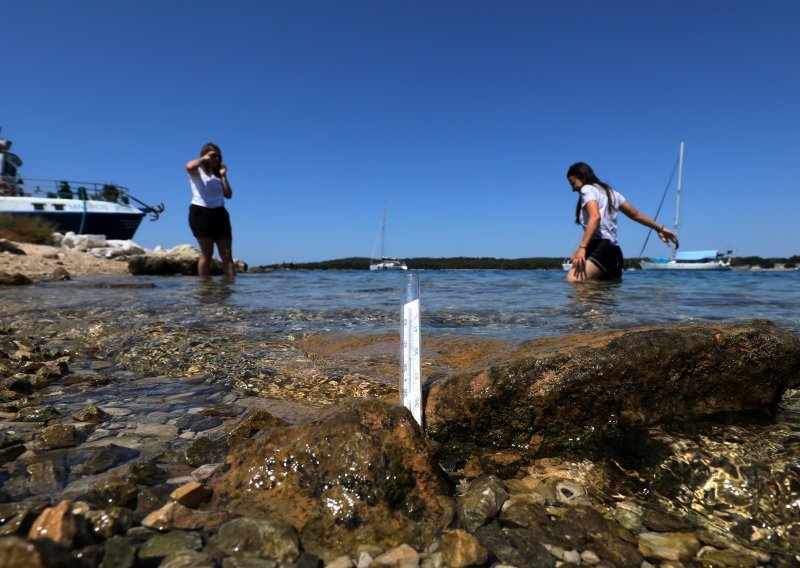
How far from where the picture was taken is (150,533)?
1285mm

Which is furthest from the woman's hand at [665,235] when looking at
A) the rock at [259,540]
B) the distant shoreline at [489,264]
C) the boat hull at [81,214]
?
the distant shoreline at [489,264]

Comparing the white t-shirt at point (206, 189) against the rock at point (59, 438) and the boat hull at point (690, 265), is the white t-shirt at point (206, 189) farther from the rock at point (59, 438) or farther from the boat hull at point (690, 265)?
the boat hull at point (690, 265)

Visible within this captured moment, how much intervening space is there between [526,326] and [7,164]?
45766 mm

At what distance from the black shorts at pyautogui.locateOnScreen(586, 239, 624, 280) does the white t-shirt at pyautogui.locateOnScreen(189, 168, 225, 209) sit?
805cm

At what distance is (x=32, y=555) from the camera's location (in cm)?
99

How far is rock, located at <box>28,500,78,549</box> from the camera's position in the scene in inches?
45.9

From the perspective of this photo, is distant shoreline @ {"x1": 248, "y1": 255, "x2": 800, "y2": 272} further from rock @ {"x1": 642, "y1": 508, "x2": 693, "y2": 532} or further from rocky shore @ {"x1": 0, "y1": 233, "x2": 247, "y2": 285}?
rock @ {"x1": 642, "y1": 508, "x2": 693, "y2": 532}

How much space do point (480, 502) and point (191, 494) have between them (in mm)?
1037

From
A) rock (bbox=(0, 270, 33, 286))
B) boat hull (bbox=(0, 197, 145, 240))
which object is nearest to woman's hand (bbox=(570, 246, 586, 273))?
rock (bbox=(0, 270, 33, 286))

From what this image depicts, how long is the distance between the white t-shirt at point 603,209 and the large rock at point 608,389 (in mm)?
6265

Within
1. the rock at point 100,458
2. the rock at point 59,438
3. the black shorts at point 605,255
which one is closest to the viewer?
the rock at point 100,458

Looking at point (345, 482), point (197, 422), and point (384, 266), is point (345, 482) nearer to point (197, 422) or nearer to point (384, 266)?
point (197, 422)

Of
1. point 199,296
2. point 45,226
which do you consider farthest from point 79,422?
point 45,226

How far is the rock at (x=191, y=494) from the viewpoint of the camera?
143 cm
